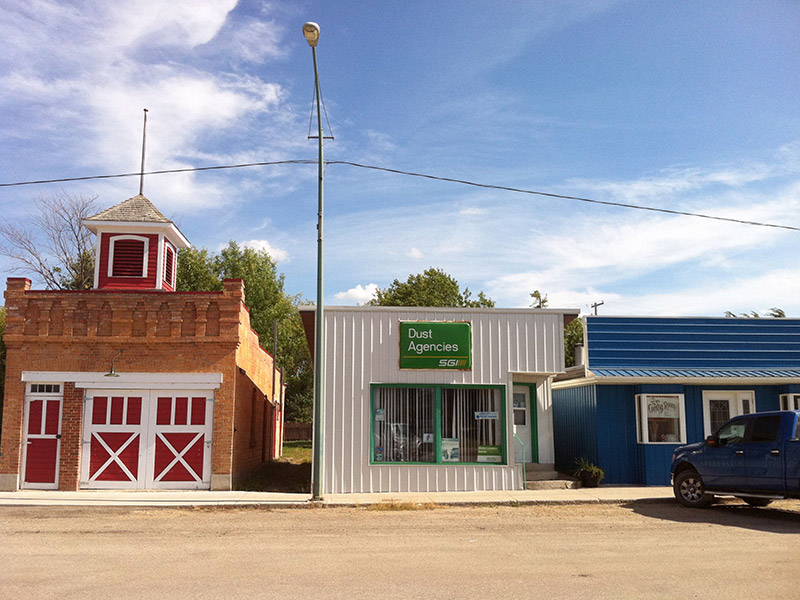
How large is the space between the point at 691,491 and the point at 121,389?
1306 cm

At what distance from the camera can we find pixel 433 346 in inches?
656

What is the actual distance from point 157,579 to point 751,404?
15832 mm

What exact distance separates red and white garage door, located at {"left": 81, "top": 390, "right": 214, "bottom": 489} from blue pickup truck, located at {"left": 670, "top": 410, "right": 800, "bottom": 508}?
35.5 ft

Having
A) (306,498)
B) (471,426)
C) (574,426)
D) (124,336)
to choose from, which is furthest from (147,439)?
(574,426)

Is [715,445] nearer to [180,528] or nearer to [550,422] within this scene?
[550,422]

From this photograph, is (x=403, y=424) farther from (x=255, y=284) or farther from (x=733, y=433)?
(x=255, y=284)

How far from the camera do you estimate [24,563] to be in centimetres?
862

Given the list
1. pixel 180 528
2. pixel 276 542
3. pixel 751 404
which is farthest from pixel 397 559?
pixel 751 404

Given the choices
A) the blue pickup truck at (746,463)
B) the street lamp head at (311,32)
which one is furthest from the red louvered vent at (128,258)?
the blue pickup truck at (746,463)

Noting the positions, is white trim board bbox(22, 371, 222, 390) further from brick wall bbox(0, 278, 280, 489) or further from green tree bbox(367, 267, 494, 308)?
green tree bbox(367, 267, 494, 308)

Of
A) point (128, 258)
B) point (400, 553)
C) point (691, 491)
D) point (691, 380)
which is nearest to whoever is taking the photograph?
point (400, 553)

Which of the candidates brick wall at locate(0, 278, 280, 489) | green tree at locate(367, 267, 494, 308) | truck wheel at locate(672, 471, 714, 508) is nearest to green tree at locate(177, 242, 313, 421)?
green tree at locate(367, 267, 494, 308)

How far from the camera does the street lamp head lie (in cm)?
1346

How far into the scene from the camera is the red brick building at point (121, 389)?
16375mm
